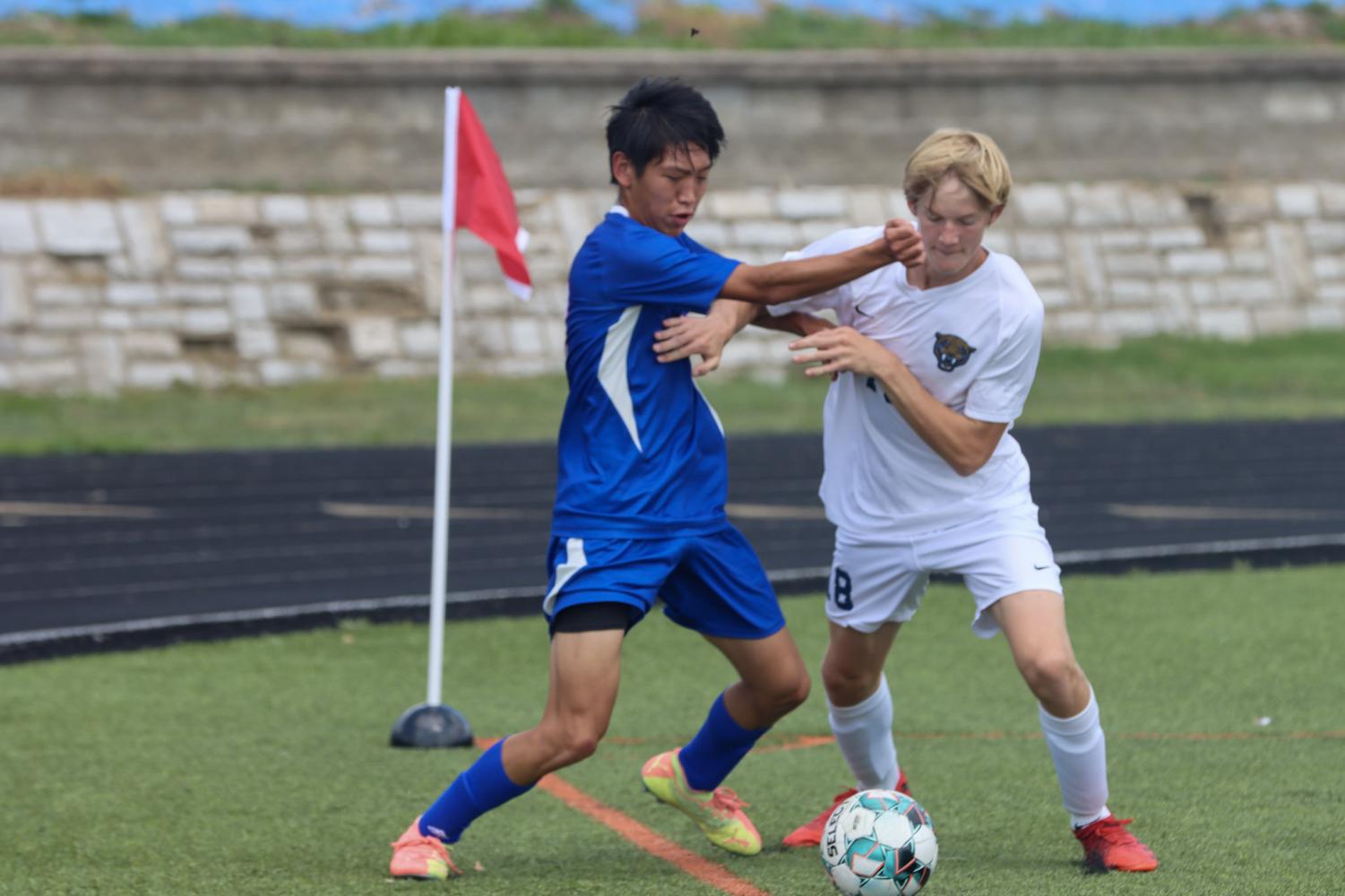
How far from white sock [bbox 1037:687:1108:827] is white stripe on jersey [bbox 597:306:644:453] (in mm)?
1265

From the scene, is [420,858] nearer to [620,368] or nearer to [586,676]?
[586,676]

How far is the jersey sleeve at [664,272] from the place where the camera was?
Result: 176 inches

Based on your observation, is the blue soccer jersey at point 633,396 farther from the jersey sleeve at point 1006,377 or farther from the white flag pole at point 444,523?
the white flag pole at point 444,523

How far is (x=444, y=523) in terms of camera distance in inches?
271

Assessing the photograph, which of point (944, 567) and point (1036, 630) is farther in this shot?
point (944, 567)

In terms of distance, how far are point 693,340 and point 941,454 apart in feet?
2.37

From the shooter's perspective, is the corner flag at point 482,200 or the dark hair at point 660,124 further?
the corner flag at point 482,200

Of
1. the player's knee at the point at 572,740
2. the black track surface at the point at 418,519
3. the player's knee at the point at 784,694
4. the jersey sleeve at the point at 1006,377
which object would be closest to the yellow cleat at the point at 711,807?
the player's knee at the point at 784,694

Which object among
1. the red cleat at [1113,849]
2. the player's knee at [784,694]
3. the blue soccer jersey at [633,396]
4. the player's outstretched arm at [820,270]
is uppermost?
the player's outstretched arm at [820,270]

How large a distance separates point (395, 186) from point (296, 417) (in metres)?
3.79

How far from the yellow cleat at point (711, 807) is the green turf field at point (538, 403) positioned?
10.6m

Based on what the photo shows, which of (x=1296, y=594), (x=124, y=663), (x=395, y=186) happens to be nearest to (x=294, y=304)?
(x=395, y=186)

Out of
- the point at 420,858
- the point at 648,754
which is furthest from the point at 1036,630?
the point at 648,754

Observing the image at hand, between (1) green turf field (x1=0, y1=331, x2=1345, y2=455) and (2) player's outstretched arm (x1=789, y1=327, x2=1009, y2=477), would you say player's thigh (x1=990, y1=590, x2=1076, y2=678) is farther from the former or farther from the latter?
(1) green turf field (x1=0, y1=331, x2=1345, y2=455)
